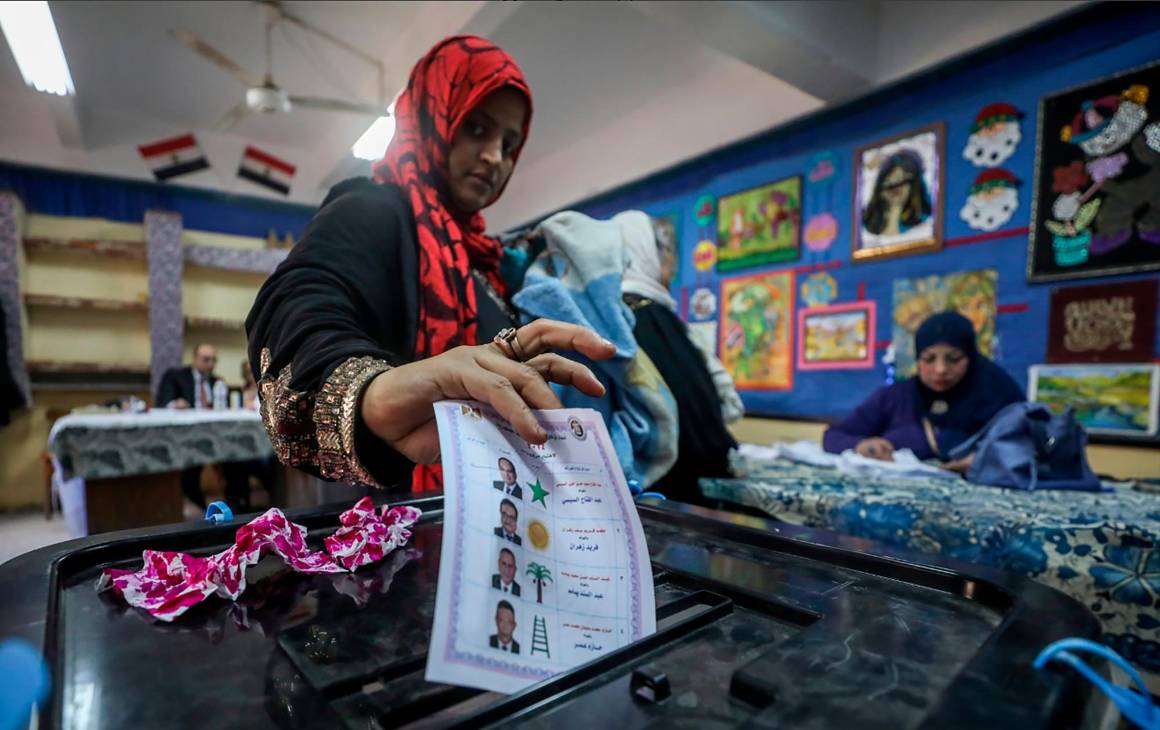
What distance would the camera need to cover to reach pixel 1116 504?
1.30 meters

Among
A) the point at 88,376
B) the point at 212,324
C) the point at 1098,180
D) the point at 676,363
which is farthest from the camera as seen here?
the point at 212,324

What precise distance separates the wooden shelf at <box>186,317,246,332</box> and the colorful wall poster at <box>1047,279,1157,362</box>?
18.9 feet

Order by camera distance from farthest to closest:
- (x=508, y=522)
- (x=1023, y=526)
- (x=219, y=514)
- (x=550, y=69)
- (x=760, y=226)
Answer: (x=550, y=69) < (x=760, y=226) < (x=1023, y=526) < (x=219, y=514) < (x=508, y=522)

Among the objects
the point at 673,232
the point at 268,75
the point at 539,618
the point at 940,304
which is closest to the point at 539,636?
the point at 539,618

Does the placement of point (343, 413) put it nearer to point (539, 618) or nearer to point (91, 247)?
point (539, 618)

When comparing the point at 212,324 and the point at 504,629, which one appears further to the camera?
the point at 212,324

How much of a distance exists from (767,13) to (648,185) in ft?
5.15

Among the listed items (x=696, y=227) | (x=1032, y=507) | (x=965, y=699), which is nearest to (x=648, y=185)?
(x=696, y=227)

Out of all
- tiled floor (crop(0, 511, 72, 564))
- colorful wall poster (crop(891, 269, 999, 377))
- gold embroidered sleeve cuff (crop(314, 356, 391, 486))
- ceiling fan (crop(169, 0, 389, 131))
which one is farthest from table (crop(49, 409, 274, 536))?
colorful wall poster (crop(891, 269, 999, 377))

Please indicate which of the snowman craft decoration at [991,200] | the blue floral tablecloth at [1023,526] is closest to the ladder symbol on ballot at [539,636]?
the blue floral tablecloth at [1023,526]

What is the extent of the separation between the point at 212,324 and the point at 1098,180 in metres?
6.14

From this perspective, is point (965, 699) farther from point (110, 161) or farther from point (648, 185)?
point (110, 161)

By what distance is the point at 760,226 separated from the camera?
121 inches

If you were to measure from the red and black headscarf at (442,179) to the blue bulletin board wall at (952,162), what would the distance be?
210cm
